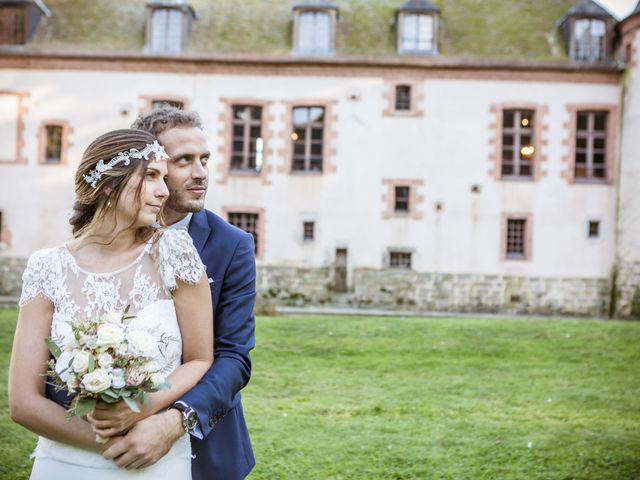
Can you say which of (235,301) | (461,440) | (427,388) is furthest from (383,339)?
(235,301)

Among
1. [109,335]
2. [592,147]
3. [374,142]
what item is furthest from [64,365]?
[592,147]

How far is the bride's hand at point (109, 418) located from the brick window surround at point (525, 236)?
66.9 feet

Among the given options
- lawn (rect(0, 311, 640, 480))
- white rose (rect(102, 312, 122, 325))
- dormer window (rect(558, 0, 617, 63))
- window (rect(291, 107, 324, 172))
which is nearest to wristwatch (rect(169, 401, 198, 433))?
white rose (rect(102, 312, 122, 325))

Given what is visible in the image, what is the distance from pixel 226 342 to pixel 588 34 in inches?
874

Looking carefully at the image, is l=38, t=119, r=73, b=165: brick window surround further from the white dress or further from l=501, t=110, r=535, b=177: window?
the white dress

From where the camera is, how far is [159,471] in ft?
8.43

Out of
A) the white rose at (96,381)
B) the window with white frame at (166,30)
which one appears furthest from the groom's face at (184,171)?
the window with white frame at (166,30)

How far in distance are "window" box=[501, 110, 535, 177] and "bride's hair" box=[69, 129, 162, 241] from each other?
20.7 meters

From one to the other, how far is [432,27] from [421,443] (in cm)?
1785

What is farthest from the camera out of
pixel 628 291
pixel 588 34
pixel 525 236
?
pixel 588 34

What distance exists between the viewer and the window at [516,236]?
22.0 meters

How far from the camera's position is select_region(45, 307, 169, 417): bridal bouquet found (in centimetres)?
223

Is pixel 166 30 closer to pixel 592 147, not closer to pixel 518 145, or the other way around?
pixel 518 145

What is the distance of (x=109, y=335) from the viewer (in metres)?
2.26
